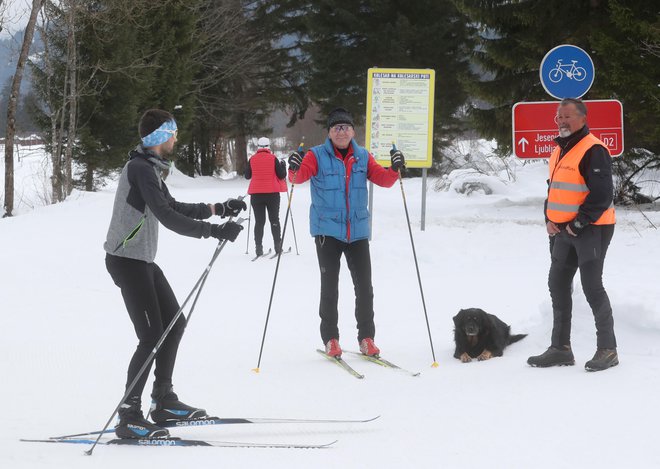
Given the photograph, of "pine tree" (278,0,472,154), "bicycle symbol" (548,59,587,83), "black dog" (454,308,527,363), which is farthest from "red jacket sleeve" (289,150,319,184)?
"pine tree" (278,0,472,154)

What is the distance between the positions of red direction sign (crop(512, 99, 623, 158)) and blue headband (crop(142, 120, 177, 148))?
5.50 meters

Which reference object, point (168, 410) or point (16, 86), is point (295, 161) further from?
point (16, 86)

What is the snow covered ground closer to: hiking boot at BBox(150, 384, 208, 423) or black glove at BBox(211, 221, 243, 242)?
hiking boot at BBox(150, 384, 208, 423)

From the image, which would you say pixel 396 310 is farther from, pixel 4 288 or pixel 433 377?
pixel 4 288

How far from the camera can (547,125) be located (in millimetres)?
8531

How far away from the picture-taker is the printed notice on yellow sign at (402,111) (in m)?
12.3

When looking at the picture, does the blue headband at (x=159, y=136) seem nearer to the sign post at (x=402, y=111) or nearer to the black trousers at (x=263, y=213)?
the black trousers at (x=263, y=213)

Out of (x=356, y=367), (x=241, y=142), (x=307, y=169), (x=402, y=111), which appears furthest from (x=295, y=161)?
(x=241, y=142)

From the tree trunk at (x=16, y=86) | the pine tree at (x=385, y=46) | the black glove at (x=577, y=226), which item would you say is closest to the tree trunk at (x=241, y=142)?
the pine tree at (x=385, y=46)

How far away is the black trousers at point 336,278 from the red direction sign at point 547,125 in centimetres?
375

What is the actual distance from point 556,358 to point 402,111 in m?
7.82

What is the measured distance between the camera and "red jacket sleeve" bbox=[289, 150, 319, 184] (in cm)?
564

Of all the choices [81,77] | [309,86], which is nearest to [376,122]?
[81,77]

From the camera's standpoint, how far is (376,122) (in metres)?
12.3
